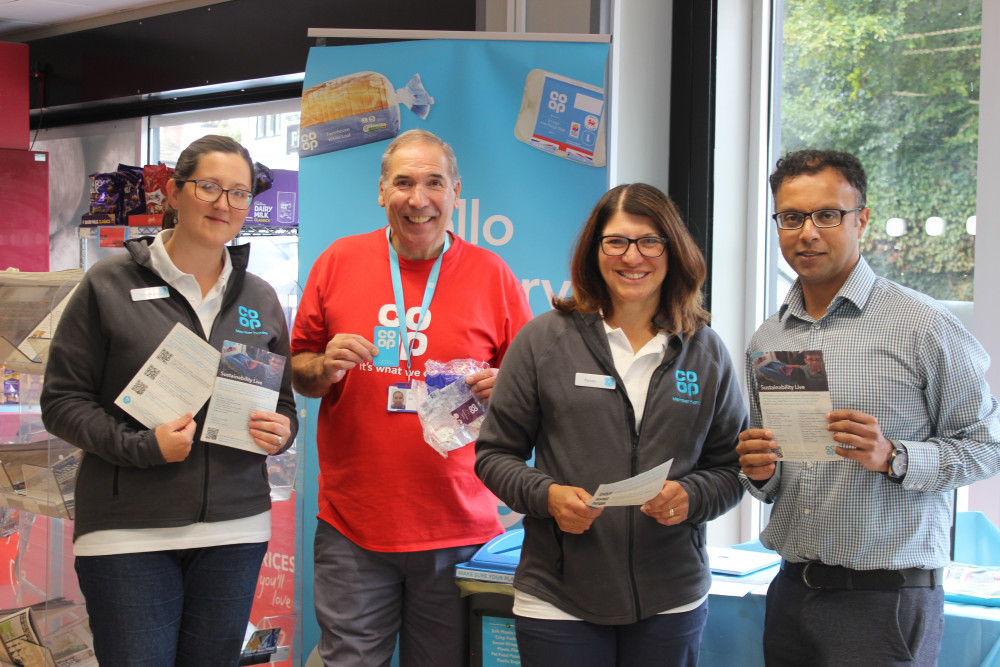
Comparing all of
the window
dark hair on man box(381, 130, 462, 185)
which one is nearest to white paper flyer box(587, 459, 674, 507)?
dark hair on man box(381, 130, 462, 185)

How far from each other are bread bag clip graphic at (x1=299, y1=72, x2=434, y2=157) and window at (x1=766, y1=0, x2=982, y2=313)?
1.80 metres

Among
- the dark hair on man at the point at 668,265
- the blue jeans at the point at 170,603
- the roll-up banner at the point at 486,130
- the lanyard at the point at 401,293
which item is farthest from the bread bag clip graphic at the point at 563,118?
the blue jeans at the point at 170,603

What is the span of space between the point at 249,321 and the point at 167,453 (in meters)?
0.41

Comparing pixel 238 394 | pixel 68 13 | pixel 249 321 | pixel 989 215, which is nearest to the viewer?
pixel 238 394

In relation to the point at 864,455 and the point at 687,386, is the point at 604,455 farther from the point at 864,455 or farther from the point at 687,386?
the point at 864,455

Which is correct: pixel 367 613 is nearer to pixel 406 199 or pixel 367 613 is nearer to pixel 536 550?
pixel 536 550

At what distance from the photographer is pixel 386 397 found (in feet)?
7.79

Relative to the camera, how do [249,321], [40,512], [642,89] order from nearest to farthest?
[249,321] < [40,512] < [642,89]

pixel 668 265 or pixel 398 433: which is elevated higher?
pixel 668 265

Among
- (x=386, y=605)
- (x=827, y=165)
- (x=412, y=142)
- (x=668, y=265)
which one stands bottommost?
(x=386, y=605)

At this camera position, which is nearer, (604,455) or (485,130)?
(604,455)

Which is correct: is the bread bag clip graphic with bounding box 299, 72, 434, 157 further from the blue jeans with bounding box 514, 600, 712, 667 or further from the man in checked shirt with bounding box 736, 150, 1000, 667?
the blue jeans with bounding box 514, 600, 712, 667


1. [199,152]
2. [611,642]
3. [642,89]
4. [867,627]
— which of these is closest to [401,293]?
[199,152]

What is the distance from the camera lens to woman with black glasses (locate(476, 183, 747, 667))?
184 centimetres
